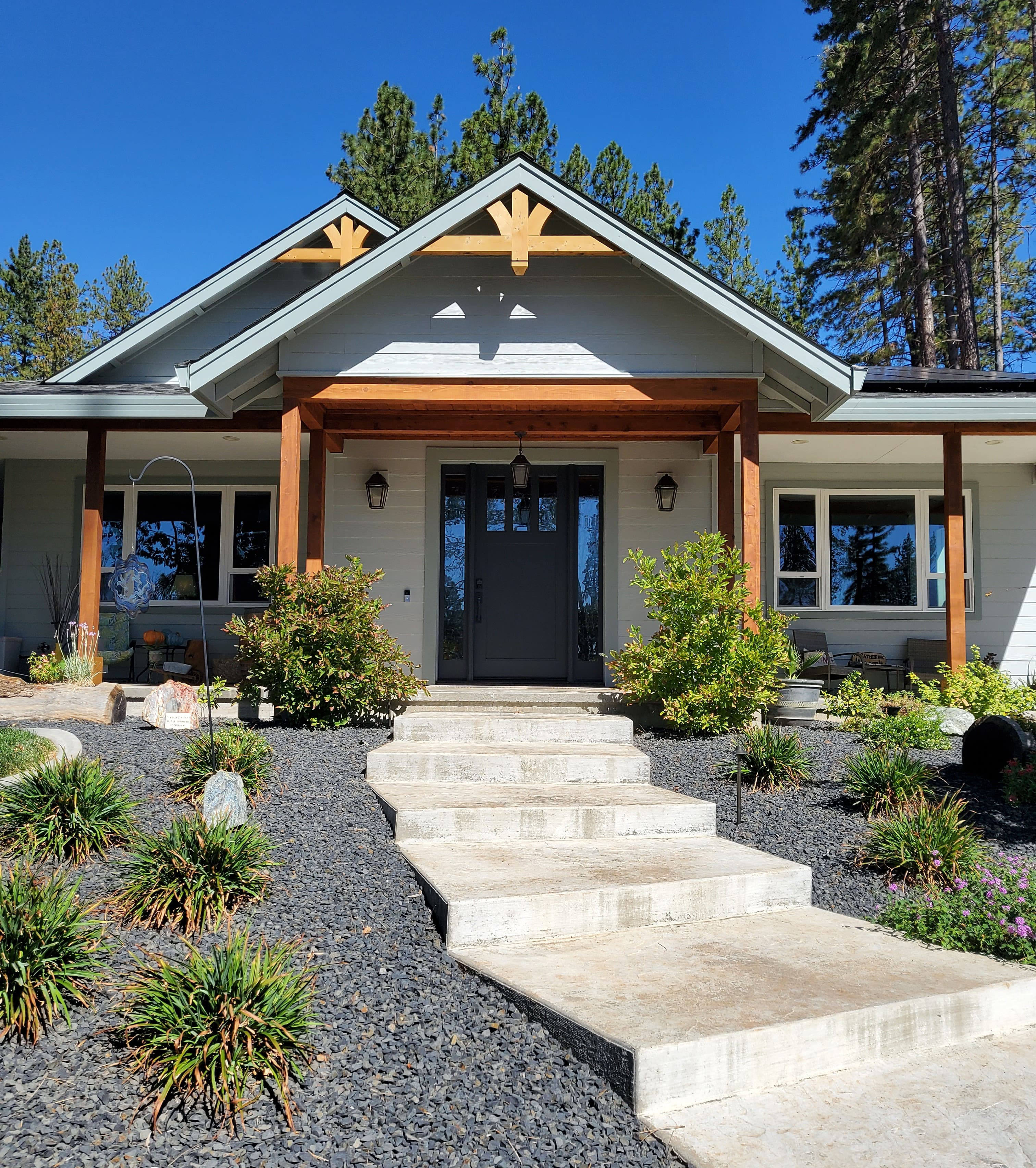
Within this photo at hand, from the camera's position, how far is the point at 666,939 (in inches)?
134

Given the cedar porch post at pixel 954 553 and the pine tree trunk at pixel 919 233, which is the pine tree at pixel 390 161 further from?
the cedar porch post at pixel 954 553

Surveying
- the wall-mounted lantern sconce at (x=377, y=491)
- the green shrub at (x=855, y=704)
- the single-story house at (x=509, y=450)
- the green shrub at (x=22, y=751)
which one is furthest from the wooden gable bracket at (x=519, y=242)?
the green shrub at (x=22, y=751)

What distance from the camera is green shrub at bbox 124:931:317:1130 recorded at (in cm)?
231

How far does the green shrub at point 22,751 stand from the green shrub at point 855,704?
18.5 ft

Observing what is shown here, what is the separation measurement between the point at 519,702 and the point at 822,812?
3.04 metres

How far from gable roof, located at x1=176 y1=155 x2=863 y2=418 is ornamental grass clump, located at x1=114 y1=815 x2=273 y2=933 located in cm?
460

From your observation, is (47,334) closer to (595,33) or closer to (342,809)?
(595,33)

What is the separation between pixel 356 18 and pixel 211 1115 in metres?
17.5

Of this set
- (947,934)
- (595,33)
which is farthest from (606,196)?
(947,934)

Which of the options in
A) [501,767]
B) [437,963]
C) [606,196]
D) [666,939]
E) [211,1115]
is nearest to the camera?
[211,1115]

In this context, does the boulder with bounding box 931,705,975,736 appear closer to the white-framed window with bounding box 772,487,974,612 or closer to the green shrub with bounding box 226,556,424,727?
the white-framed window with bounding box 772,487,974,612

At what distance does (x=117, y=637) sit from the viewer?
10172mm

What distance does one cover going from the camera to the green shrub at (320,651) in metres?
6.52

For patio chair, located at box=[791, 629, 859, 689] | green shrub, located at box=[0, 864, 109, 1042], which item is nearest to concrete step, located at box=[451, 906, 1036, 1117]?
green shrub, located at box=[0, 864, 109, 1042]
